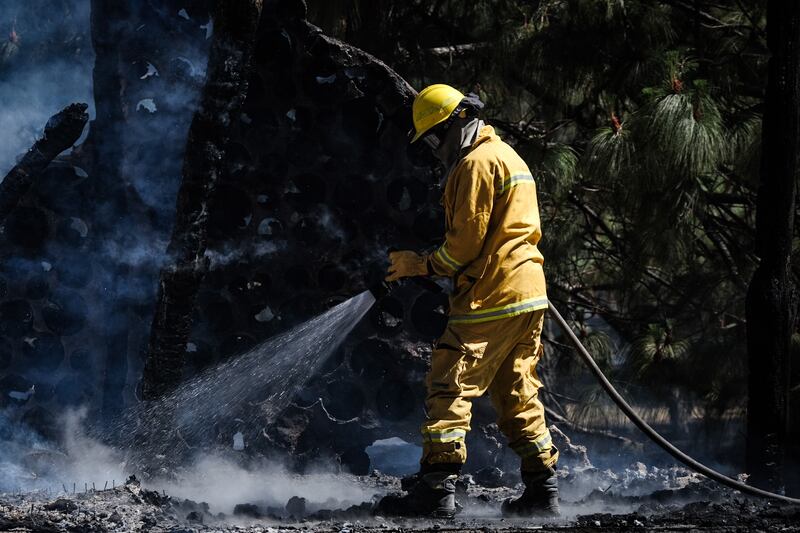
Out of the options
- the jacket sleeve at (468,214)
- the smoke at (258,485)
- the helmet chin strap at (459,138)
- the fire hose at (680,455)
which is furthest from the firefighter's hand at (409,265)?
the smoke at (258,485)

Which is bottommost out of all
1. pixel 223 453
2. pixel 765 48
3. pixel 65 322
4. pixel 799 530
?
pixel 799 530

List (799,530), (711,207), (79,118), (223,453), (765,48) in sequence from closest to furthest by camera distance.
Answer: (799,530)
(79,118)
(223,453)
(765,48)
(711,207)

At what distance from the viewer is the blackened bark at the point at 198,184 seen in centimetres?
513

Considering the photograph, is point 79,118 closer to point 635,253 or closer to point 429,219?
point 429,219

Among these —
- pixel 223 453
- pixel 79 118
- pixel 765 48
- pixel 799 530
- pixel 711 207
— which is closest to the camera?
pixel 799 530

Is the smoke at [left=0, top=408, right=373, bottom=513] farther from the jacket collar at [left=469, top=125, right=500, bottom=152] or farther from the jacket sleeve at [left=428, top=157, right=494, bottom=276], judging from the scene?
the jacket collar at [left=469, top=125, right=500, bottom=152]

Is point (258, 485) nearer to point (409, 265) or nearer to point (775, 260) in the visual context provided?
point (409, 265)

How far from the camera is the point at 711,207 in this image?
6434 mm

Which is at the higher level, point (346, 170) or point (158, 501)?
point (346, 170)

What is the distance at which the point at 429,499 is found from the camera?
425cm

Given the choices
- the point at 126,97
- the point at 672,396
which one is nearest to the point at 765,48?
the point at 672,396

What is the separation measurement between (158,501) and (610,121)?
10.3 feet

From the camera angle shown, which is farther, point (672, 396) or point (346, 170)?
point (672, 396)

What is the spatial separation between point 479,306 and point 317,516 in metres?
1.09
